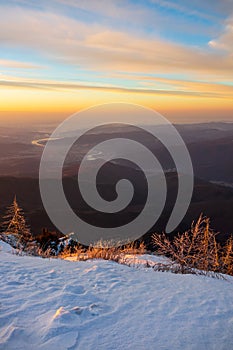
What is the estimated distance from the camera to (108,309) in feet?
9.27

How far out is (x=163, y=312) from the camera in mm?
2844

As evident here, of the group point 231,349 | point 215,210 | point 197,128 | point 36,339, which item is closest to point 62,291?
point 36,339

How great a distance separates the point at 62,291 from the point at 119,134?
412ft

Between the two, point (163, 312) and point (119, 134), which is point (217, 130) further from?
point (163, 312)

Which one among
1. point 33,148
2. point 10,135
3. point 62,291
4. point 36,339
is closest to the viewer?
point 36,339

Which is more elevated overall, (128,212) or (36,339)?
(36,339)

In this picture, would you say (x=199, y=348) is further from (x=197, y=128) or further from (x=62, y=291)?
(x=197, y=128)

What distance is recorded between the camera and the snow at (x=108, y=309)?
2334 mm

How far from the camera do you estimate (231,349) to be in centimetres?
237

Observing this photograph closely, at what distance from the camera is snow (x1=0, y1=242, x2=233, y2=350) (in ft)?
7.66

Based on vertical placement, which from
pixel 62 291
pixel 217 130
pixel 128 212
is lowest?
pixel 128 212

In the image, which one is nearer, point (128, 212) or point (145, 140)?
point (128, 212)

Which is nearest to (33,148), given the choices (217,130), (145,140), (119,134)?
(119,134)

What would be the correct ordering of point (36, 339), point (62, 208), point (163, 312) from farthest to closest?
point (62, 208)
point (163, 312)
point (36, 339)
